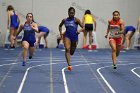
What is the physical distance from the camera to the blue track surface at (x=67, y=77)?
32.3 ft

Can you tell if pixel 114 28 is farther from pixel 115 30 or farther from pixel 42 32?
pixel 42 32

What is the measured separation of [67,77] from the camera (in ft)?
38.6

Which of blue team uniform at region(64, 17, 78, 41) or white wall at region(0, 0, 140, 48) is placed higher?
white wall at region(0, 0, 140, 48)

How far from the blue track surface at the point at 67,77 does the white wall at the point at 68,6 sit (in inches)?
339

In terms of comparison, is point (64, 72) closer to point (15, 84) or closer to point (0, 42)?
point (15, 84)

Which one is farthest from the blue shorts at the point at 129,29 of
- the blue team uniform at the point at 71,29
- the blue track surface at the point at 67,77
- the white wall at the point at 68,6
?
the blue team uniform at the point at 71,29

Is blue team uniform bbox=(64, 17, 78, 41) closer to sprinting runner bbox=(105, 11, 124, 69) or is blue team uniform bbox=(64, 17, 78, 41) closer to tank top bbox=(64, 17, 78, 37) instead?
tank top bbox=(64, 17, 78, 37)

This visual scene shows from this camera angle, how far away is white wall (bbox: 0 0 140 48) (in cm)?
2452

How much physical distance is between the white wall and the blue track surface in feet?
28.2

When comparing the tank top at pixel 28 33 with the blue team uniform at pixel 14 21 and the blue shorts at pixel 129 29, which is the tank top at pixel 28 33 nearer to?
the blue team uniform at pixel 14 21

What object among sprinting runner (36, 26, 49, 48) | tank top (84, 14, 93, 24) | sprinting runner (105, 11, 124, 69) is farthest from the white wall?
sprinting runner (105, 11, 124, 69)

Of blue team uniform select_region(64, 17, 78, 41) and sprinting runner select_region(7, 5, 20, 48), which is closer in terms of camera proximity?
blue team uniform select_region(64, 17, 78, 41)

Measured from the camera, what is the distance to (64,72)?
12.9 meters

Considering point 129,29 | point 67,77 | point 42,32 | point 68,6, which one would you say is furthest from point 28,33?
point 68,6
